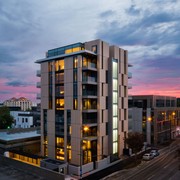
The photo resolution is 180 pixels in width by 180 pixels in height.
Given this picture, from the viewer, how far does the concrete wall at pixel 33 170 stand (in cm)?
3088

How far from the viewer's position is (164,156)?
51312 millimetres

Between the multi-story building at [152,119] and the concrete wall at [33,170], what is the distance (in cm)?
3433

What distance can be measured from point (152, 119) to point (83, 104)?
30949 millimetres

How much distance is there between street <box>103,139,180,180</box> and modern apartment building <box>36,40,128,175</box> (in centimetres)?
612

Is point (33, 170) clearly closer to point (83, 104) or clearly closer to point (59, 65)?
point (83, 104)

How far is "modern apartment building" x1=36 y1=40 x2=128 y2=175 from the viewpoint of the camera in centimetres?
4259

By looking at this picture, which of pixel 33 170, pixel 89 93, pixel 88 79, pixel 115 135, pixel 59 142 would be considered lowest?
pixel 33 170

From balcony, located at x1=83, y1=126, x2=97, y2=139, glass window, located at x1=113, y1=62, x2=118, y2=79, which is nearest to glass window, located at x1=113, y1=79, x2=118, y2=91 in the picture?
glass window, located at x1=113, y1=62, x2=118, y2=79

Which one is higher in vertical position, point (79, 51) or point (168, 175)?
point (79, 51)

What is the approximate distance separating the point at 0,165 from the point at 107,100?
25.5 m

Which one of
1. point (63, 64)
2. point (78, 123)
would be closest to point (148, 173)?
point (78, 123)

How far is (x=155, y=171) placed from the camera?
130 feet

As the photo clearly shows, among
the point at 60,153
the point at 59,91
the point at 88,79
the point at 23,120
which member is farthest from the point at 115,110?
the point at 23,120

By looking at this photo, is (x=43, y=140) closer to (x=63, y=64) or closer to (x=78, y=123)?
(x=78, y=123)
